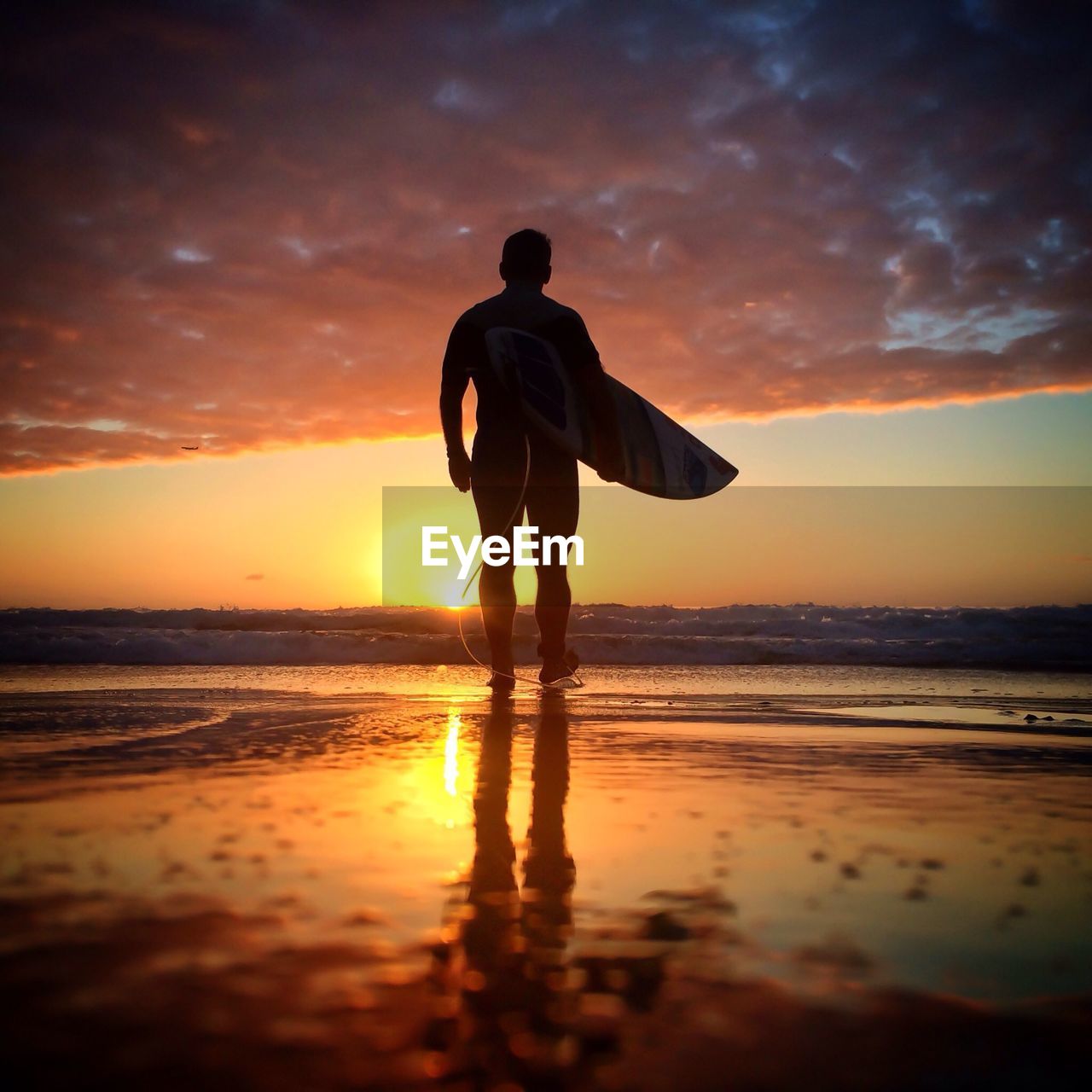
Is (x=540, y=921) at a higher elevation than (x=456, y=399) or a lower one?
lower

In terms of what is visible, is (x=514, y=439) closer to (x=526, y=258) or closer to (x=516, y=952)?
(x=526, y=258)

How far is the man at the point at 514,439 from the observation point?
364 centimetres

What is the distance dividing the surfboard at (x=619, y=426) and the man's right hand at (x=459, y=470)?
47 cm

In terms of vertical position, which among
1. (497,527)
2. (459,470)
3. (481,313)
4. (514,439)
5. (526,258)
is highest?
(526,258)

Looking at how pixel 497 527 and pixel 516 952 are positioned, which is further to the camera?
pixel 497 527

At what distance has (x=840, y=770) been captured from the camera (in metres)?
1.65

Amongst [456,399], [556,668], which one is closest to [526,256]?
[456,399]

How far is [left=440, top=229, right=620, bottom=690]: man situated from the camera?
3641 mm

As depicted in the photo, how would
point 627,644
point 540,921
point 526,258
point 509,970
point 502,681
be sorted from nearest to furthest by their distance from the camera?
point 509,970, point 540,921, point 502,681, point 526,258, point 627,644

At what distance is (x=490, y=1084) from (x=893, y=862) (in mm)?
641

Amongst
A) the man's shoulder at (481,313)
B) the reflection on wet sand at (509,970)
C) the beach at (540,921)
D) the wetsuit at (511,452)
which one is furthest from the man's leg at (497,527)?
the reflection on wet sand at (509,970)

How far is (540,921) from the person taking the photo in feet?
2.44

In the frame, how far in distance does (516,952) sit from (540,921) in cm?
8

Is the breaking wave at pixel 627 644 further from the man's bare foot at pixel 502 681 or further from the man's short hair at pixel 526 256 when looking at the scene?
the man's short hair at pixel 526 256
